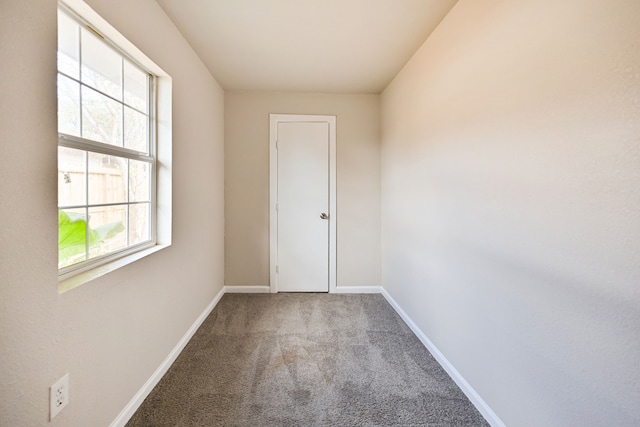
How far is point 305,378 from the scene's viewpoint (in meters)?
1.80

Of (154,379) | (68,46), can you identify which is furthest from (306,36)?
(154,379)

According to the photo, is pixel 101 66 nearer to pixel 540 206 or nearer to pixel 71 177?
pixel 71 177

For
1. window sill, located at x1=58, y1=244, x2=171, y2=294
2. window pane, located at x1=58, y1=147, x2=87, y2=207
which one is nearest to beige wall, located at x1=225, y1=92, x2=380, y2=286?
window sill, located at x1=58, y1=244, x2=171, y2=294

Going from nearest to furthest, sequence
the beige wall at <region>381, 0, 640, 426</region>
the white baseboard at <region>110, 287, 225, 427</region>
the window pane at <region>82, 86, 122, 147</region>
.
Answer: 1. the beige wall at <region>381, 0, 640, 426</region>
2. the window pane at <region>82, 86, 122, 147</region>
3. the white baseboard at <region>110, 287, 225, 427</region>

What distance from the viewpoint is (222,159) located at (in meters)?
3.22

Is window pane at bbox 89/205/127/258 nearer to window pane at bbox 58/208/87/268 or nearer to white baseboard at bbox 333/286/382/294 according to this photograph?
window pane at bbox 58/208/87/268

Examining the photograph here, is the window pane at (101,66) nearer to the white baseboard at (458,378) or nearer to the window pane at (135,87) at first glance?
the window pane at (135,87)

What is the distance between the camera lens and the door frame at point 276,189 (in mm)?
3303

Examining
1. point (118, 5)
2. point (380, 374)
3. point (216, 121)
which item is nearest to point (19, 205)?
point (118, 5)

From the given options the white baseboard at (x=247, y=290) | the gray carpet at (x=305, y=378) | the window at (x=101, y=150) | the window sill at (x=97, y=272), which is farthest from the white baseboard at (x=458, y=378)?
the window at (x=101, y=150)

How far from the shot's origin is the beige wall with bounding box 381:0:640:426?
0.87 metres

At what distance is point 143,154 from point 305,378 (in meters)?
1.82

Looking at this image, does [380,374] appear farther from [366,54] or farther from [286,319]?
[366,54]

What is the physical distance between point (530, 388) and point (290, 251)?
256 centimetres
